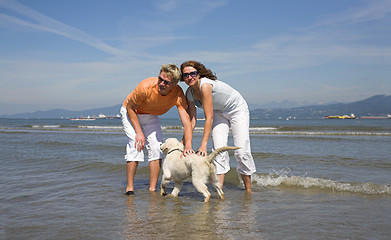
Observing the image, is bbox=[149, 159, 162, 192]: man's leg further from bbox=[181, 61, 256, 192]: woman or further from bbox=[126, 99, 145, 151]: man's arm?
bbox=[181, 61, 256, 192]: woman

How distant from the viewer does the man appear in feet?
16.5

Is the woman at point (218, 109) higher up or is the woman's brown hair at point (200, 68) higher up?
the woman's brown hair at point (200, 68)

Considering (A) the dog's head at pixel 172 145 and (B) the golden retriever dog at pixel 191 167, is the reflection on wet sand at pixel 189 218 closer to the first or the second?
(B) the golden retriever dog at pixel 191 167

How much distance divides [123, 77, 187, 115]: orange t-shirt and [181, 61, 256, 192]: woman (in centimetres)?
17

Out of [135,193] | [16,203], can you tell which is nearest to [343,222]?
[135,193]

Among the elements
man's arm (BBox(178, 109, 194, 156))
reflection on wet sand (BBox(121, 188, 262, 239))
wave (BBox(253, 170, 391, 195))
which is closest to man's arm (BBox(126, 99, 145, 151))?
man's arm (BBox(178, 109, 194, 156))

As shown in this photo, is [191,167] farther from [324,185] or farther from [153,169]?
[324,185]

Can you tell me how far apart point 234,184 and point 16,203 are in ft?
14.2

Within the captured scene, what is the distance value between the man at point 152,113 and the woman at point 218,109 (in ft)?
0.59

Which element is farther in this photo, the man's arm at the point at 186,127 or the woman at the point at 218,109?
the man's arm at the point at 186,127

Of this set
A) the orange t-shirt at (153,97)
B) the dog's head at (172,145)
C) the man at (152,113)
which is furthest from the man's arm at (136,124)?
the dog's head at (172,145)

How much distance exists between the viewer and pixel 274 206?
482 cm

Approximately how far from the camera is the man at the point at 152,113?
5.04 metres

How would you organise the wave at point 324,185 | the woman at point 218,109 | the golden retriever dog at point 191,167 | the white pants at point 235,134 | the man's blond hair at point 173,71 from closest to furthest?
the golden retriever dog at point 191,167 → the woman at point 218,109 → the man's blond hair at point 173,71 → the white pants at point 235,134 → the wave at point 324,185
